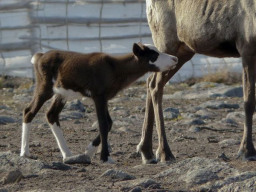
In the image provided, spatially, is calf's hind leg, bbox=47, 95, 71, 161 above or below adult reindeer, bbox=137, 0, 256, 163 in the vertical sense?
below

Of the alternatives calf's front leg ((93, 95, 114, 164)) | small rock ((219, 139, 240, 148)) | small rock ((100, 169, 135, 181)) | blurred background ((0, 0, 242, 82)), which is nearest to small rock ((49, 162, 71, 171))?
small rock ((100, 169, 135, 181))

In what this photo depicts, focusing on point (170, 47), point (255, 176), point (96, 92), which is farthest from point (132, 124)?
point (255, 176)

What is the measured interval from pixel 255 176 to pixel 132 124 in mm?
6691

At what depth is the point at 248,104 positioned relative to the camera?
9.99 meters

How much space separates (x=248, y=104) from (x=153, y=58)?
4.58ft

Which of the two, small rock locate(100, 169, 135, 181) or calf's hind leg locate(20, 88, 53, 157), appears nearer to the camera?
small rock locate(100, 169, 135, 181)

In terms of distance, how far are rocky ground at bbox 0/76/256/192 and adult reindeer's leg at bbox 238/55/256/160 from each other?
0.77 feet

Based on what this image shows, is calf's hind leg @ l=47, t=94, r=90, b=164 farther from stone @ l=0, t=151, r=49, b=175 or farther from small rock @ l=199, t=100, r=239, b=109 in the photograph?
small rock @ l=199, t=100, r=239, b=109

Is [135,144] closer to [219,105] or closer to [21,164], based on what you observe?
[21,164]

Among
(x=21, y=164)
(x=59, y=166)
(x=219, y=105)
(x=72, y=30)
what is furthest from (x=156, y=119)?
(x=72, y=30)

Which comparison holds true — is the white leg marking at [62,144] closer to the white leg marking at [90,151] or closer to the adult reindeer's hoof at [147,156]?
the white leg marking at [90,151]

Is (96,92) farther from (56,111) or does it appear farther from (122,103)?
(122,103)

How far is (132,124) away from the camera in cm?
1421

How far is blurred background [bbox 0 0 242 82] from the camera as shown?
23.5 meters
